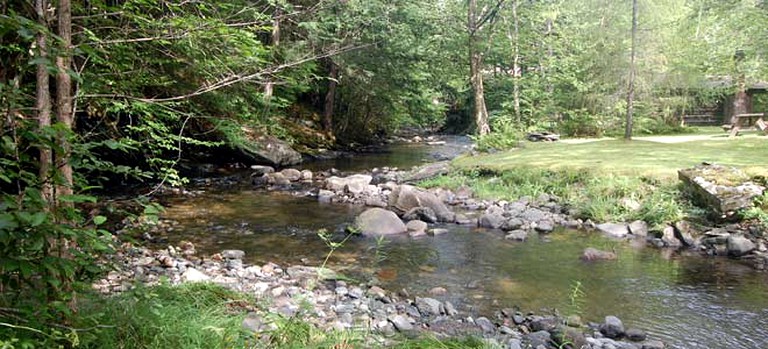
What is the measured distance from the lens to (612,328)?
496 cm

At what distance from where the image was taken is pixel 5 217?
171 cm

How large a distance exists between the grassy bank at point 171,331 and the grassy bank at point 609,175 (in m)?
7.26

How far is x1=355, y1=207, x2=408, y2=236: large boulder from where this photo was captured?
29.8 ft

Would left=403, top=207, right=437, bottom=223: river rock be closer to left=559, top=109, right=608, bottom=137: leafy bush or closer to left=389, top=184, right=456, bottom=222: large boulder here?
left=389, top=184, right=456, bottom=222: large boulder

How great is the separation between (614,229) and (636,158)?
15.2ft

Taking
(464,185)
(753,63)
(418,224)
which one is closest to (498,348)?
(418,224)

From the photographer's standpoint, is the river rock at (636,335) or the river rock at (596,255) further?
the river rock at (596,255)

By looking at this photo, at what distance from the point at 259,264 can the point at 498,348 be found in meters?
4.07

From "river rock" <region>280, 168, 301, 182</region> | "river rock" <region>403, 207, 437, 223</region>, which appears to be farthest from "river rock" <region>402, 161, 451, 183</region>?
"river rock" <region>403, 207, 437, 223</region>

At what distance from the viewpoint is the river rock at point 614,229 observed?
9297 millimetres

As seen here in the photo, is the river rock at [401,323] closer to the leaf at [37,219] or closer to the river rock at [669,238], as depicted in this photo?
the leaf at [37,219]

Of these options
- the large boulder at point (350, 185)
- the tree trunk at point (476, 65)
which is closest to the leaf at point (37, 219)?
the large boulder at point (350, 185)

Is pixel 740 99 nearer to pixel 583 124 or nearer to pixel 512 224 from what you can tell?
pixel 583 124

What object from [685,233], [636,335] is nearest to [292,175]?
[685,233]
